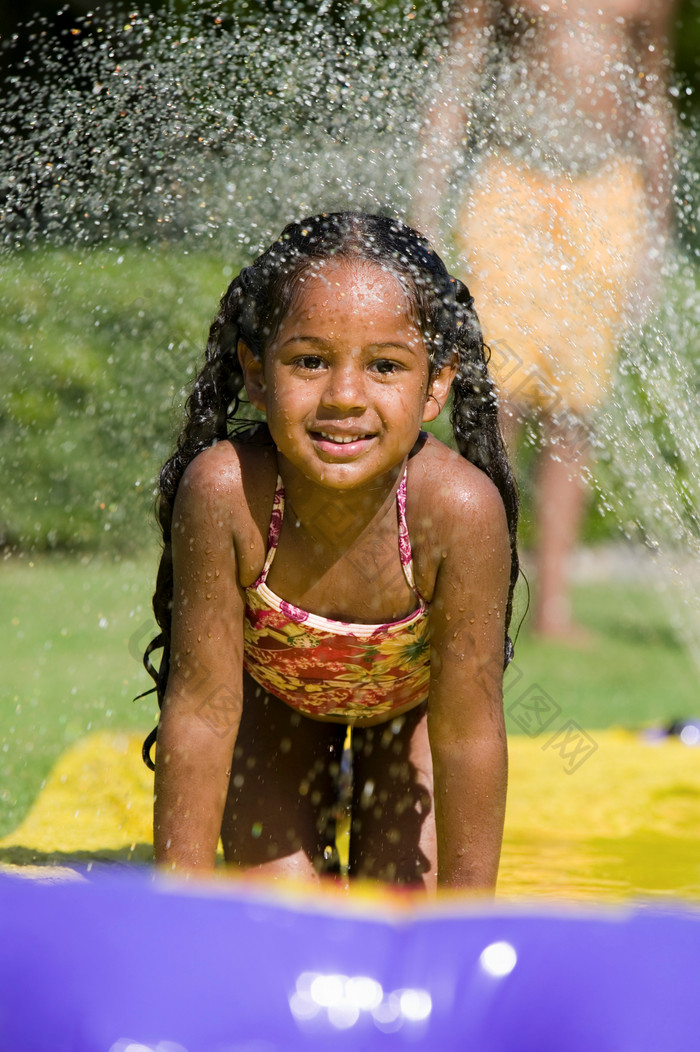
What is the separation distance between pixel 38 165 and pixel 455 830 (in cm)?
195

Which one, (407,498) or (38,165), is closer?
(407,498)

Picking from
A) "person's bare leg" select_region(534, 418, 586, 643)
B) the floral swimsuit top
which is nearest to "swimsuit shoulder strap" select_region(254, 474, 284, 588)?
the floral swimsuit top

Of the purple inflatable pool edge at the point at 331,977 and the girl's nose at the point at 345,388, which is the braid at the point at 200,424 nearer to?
the girl's nose at the point at 345,388

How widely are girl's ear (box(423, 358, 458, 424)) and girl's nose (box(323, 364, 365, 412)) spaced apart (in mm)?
180

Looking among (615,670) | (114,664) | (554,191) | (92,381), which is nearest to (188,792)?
(554,191)

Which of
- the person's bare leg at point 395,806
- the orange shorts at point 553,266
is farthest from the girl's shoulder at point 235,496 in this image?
the orange shorts at point 553,266

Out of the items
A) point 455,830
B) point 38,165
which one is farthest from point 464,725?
point 38,165

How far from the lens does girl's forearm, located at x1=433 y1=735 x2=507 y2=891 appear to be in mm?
1996

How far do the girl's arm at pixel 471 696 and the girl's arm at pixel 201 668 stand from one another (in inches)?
13.4

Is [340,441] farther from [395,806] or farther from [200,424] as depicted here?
[395,806]

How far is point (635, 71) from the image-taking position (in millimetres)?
4742

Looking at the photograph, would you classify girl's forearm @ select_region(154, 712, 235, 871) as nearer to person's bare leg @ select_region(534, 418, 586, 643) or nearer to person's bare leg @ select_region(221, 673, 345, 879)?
person's bare leg @ select_region(221, 673, 345, 879)

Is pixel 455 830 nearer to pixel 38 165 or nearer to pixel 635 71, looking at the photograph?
pixel 38 165

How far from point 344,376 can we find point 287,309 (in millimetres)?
163
